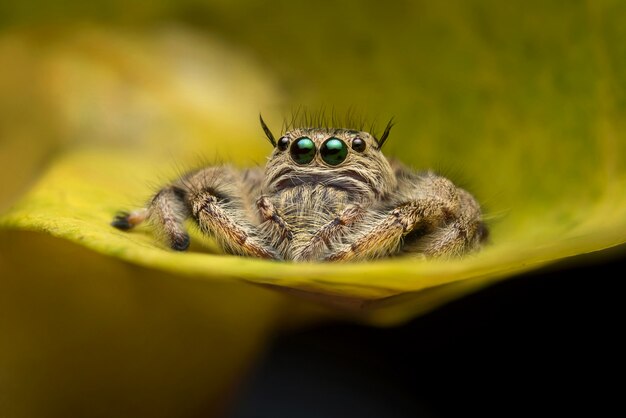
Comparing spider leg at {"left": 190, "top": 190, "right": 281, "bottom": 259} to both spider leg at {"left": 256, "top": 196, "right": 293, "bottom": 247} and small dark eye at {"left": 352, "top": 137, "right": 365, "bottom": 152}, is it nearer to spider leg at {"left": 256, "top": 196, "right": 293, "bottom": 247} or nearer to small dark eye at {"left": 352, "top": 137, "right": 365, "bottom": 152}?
spider leg at {"left": 256, "top": 196, "right": 293, "bottom": 247}

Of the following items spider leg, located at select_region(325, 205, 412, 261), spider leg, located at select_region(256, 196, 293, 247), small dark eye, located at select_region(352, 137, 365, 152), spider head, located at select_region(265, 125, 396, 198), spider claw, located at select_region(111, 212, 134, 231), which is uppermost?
small dark eye, located at select_region(352, 137, 365, 152)

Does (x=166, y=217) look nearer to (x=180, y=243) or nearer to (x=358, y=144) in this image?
(x=180, y=243)

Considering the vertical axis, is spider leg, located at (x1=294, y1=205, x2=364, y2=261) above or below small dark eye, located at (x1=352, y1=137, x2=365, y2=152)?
below

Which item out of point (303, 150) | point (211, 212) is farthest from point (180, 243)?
point (303, 150)

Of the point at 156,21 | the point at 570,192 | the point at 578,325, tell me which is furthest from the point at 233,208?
the point at 156,21

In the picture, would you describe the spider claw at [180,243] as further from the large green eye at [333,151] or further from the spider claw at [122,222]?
the large green eye at [333,151]

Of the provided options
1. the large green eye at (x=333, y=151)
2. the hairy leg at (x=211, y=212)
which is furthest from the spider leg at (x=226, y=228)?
the large green eye at (x=333, y=151)

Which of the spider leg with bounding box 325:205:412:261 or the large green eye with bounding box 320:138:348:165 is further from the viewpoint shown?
the large green eye with bounding box 320:138:348:165

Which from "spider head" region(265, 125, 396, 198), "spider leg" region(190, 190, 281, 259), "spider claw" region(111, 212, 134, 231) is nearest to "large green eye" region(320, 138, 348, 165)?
"spider head" region(265, 125, 396, 198)
